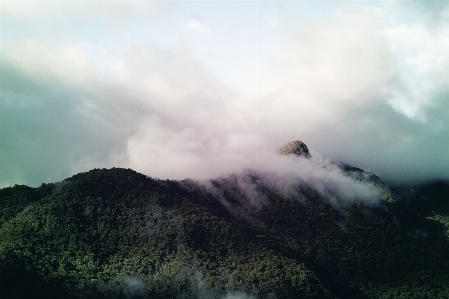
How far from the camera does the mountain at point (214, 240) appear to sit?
58.8m

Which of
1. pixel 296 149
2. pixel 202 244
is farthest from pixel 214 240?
pixel 296 149

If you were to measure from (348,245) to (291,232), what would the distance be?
1088cm

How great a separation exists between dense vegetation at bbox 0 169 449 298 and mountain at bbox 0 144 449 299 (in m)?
0.18

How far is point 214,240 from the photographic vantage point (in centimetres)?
7094

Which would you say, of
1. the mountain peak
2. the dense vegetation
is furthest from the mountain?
the mountain peak

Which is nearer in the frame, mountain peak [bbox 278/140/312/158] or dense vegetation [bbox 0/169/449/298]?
dense vegetation [bbox 0/169/449/298]

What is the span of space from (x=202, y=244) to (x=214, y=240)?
243cm

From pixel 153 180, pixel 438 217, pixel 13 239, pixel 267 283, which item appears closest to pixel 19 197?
pixel 13 239

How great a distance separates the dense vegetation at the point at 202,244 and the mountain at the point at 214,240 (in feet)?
0.60

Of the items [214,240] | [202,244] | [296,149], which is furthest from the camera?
[296,149]

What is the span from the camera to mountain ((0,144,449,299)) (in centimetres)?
5875

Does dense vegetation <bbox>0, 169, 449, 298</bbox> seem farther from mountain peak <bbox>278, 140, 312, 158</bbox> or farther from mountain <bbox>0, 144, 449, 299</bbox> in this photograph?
mountain peak <bbox>278, 140, 312, 158</bbox>

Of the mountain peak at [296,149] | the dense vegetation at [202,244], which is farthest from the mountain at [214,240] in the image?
the mountain peak at [296,149]

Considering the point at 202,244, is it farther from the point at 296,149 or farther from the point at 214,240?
the point at 296,149
